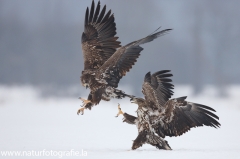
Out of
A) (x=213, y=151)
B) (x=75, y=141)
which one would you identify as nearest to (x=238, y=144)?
(x=213, y=151)

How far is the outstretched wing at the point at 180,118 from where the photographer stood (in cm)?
702

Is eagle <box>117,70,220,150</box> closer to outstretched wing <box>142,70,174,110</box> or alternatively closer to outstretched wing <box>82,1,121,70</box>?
outstretched wing <box>142,70,174,110</box>

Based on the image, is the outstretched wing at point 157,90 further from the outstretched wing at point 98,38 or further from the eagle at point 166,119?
the outstretched wing at point 98,38

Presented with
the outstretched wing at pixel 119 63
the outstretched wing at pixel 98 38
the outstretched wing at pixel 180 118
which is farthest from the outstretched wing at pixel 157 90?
the outstretched wing at pixel 98 38

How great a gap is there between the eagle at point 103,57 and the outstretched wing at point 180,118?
4.16 feet

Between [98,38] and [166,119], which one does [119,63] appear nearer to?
[98,38]

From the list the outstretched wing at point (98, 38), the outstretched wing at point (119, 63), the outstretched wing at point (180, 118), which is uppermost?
the outstretched wing at point (98, 38)

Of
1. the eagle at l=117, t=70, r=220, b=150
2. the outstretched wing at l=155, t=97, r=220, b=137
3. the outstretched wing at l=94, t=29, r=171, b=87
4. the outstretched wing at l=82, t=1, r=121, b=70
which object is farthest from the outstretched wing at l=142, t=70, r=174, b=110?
the outstretched wing at l=82, t=1, r=121, b=70

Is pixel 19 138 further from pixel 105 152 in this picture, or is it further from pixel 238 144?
pixel 238 144

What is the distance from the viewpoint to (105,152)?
690 centimetres

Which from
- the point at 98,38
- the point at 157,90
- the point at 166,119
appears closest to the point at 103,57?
the point at 98,38

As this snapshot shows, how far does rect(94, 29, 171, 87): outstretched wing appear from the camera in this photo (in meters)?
8.30

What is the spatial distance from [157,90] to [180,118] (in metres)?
0.83

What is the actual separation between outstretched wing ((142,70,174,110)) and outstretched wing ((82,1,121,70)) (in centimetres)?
140
